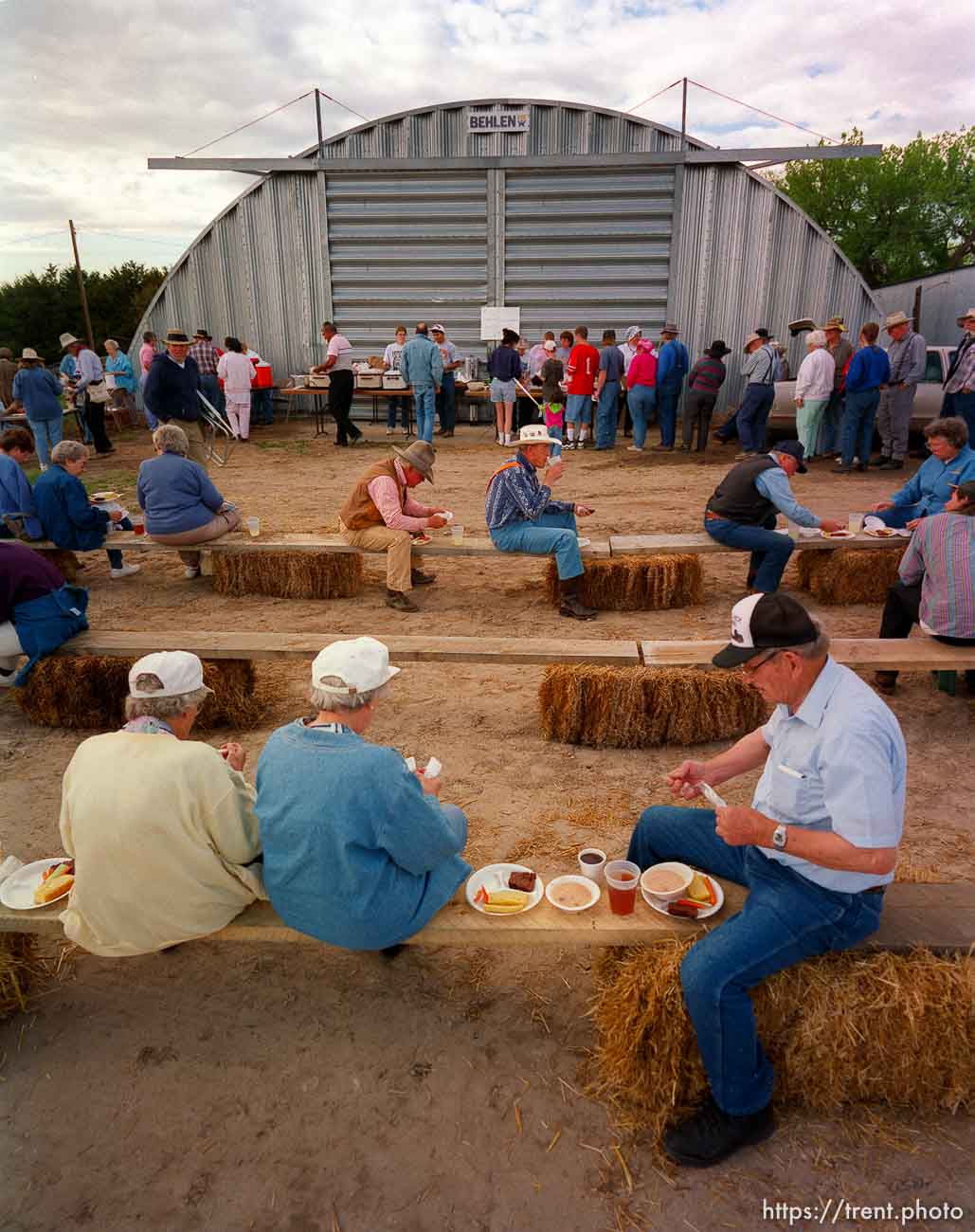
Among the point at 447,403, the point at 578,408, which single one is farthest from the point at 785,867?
the point at 447,403

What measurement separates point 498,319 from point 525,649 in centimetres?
1253

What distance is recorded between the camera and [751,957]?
2285 millimetres

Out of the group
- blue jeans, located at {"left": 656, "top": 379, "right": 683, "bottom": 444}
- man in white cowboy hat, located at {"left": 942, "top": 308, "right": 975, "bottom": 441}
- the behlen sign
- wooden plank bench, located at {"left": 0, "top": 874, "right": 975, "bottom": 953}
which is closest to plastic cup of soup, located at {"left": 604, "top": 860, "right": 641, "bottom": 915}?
wooden plank bench, located at {"left": 0, "top": 874, "right": 975, "bottom": 953}

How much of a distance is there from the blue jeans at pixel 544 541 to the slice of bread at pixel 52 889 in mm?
4172

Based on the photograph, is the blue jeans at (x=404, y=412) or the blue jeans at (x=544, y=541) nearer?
the blue jeans at (x=544, y=541)

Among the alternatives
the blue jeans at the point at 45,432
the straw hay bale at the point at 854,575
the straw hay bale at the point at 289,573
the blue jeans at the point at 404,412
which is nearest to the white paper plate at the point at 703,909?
the straw hay bale at the point at 854,575

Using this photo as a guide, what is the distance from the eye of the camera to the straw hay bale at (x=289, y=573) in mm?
6996

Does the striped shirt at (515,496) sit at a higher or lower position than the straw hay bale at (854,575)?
higher

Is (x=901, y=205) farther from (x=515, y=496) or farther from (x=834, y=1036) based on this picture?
(x=834, y=1036)

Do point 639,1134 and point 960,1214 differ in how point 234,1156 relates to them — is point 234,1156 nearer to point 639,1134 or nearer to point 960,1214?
point 639,1134

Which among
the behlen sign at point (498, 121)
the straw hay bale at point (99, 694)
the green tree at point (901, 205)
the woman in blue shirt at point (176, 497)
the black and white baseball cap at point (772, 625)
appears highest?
the green tree at point (901, 205)

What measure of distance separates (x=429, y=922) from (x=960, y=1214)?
1.64 meters

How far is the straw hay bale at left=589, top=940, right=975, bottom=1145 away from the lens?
7.73ft

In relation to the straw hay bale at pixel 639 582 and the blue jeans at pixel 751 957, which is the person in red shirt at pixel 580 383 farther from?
the blue jeans at pixel 751 957
